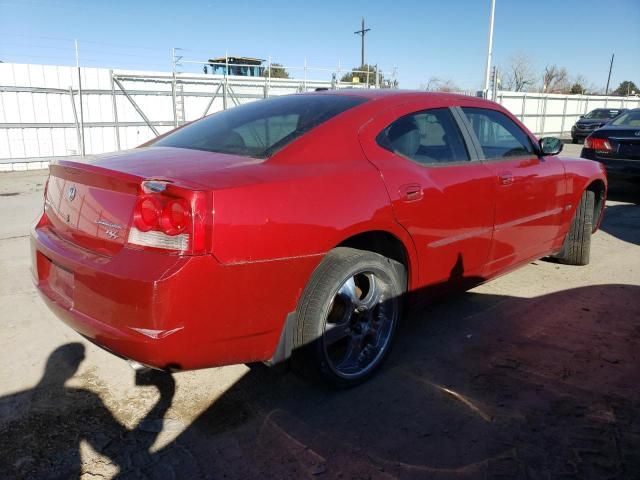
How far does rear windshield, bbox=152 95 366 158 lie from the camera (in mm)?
2783

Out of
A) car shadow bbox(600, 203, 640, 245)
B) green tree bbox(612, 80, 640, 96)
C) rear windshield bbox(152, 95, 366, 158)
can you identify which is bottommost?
car shadow bbox(600, 203, 640, 245)

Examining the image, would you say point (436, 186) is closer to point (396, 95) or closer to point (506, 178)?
point (396, 95)

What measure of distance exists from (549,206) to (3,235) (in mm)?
5883

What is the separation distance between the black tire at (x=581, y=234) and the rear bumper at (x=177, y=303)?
335 cm

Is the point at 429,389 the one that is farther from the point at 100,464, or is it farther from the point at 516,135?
the point at 516,135

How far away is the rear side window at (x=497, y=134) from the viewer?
3695mm

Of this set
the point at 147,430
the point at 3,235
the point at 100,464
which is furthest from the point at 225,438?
the point at 3,235

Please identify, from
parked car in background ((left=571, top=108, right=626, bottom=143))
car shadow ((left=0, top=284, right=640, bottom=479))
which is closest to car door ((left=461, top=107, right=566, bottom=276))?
car shadow ((left=0, top=284, right=640, bottom=479))

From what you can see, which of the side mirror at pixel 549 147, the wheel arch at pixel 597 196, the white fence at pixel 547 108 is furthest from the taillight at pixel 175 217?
the white fence at pixel 547 108

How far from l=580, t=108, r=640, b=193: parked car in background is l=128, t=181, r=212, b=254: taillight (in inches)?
322

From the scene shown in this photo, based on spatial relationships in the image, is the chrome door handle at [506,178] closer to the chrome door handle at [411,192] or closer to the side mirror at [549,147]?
the side mirror at [549,147]

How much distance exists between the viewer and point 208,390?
2828 millimetres

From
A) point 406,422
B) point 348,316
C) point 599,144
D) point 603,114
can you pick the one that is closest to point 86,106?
point 599,144

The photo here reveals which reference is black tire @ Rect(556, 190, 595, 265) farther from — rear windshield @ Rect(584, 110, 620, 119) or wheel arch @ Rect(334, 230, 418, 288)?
rear windshield @ Rect(584, 110, 620, 119)
